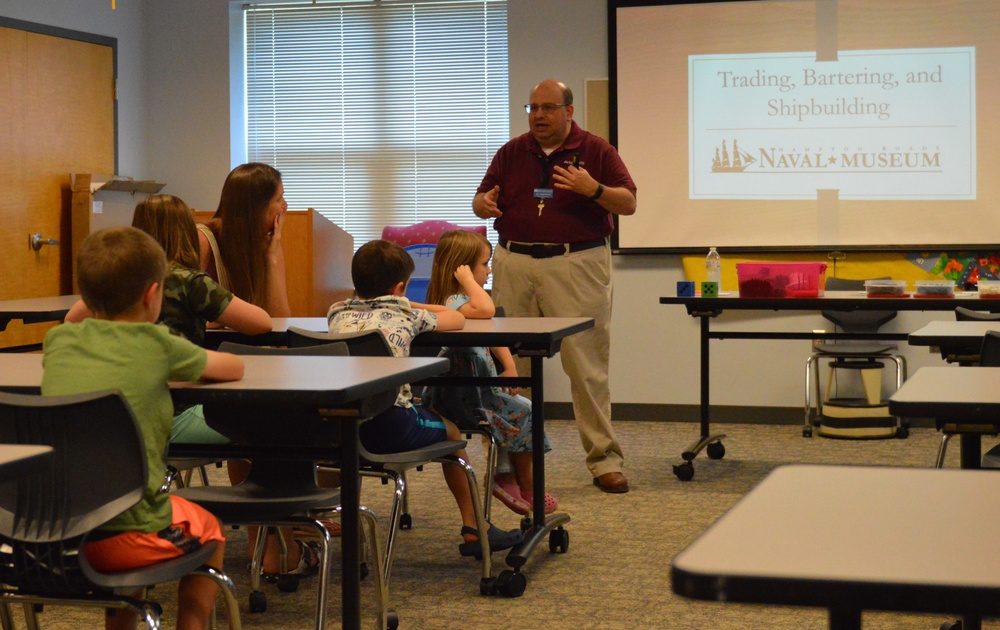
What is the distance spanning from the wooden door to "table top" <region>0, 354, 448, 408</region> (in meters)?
3.63

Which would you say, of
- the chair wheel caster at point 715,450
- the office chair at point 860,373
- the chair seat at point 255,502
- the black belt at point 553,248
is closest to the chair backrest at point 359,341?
the chair seat at point 255,502

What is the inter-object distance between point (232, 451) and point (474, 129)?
4656mm

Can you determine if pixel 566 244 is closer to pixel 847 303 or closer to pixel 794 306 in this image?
pixel 794 306

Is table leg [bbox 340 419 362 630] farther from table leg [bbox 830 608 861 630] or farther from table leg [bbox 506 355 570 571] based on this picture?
table leg [bbox 830 608 861 630]

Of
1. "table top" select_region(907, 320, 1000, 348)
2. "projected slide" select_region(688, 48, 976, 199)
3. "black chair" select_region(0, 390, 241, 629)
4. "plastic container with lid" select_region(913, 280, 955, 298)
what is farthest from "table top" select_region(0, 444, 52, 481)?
"projected slide" select_region(688, 48, 976, 199)

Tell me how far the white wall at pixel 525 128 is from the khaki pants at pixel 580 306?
193cm

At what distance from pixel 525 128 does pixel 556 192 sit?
2.14 metres

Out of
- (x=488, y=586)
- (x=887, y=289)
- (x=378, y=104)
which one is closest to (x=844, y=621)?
(x=488, y=586)

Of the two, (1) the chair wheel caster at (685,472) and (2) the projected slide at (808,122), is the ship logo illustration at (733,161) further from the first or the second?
Result: (1) the chair wheel caster at (685,472)

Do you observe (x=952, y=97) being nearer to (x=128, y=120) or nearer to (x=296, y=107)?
(x=296, y=107)

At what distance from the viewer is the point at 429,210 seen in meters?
6.58

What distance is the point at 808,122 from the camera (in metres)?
5.89

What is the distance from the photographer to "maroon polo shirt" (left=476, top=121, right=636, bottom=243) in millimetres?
4156

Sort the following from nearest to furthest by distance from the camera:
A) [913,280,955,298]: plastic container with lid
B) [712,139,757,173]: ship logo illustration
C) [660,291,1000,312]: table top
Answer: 1. [660,291,1000,312]: table top
2. [913,280,955,298]: plastic container with lid
3. [712,139,757,173]: ship logo illustration
